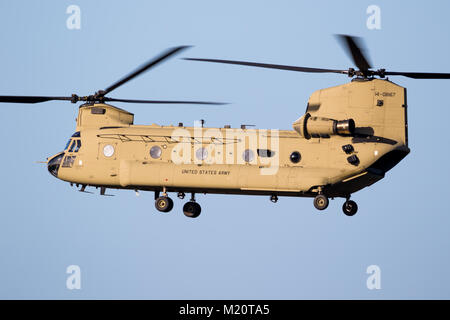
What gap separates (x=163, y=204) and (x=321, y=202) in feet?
21.6

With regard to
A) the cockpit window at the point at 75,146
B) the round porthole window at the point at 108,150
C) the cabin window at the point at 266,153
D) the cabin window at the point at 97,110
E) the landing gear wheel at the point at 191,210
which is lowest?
the landing gear wheel at the point at 191,210

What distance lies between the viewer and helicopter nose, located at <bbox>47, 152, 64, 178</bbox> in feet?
155

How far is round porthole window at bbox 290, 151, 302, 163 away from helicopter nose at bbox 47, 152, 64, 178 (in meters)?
9.90

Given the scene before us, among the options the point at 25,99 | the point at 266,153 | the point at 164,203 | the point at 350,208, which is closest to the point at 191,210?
the point at 164,203

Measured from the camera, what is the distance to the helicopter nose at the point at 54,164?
47312 millimetres

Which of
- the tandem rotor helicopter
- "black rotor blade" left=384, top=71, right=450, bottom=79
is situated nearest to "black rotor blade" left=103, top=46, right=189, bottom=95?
the tandem rotor helicopter

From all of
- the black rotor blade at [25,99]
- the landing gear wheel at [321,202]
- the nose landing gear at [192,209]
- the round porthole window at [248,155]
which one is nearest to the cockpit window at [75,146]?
the black rotor blade at [25,99]

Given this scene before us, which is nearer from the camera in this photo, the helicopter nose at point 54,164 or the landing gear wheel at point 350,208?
the landing gear wheel at point 350,208

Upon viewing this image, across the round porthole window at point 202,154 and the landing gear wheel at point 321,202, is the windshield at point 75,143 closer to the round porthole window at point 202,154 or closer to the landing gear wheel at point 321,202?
the round porthole window at point 202,154

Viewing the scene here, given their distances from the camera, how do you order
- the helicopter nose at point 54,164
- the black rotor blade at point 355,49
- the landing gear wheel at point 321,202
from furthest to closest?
the helicopter nose at point 54,164 < the landing gear wheel at point 321,202 < the black rotor blade at point 355,49

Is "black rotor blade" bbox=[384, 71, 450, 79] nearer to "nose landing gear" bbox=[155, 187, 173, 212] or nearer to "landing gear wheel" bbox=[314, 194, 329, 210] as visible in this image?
"landing gear wheel" bbox=[314, 194, 329, 210]

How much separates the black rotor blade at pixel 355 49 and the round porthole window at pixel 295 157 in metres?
4.13
